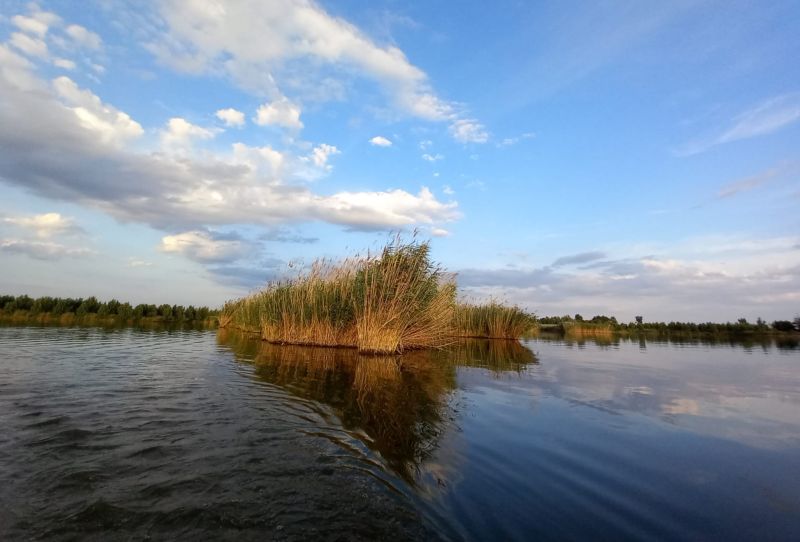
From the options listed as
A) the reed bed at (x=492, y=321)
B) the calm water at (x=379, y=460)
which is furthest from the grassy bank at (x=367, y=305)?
the reed bed at (x=492, y=321)

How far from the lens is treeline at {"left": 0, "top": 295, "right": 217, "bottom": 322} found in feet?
94.3

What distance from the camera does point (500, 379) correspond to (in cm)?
891

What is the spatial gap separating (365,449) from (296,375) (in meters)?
4.80

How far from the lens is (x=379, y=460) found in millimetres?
3607

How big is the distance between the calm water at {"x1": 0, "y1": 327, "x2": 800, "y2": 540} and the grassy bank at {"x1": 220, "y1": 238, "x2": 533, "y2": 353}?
5.26 meters

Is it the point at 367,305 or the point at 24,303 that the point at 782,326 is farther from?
the point at 24,303

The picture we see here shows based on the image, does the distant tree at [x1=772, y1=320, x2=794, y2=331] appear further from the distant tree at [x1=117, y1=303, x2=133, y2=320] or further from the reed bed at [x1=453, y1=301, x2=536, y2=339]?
the distant tree at [x1=117, y1=303, x2=133, y2=320]

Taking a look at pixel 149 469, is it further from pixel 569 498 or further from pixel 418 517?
pixel 569 498

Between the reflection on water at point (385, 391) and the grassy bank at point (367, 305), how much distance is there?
51.9 inches

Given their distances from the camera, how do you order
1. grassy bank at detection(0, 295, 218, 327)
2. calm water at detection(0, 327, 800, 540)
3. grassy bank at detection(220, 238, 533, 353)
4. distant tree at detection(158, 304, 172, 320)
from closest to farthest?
calm water at detection(0, 327, 800, 540) < grassy bank at detection(220, 238, 533, 353) < grassy bank at detection(0, 295, 218, 327) < distant tree at detection(158, 304, 172, 320)

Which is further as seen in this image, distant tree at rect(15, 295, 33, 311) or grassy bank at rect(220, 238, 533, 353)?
distant tree at rect(15, 295, 33, 311)

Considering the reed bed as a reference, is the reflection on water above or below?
below

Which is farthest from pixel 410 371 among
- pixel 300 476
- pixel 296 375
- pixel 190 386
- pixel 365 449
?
pixel 300 476

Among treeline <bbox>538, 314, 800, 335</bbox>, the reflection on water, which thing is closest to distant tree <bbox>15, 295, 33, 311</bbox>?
the reflection on water
